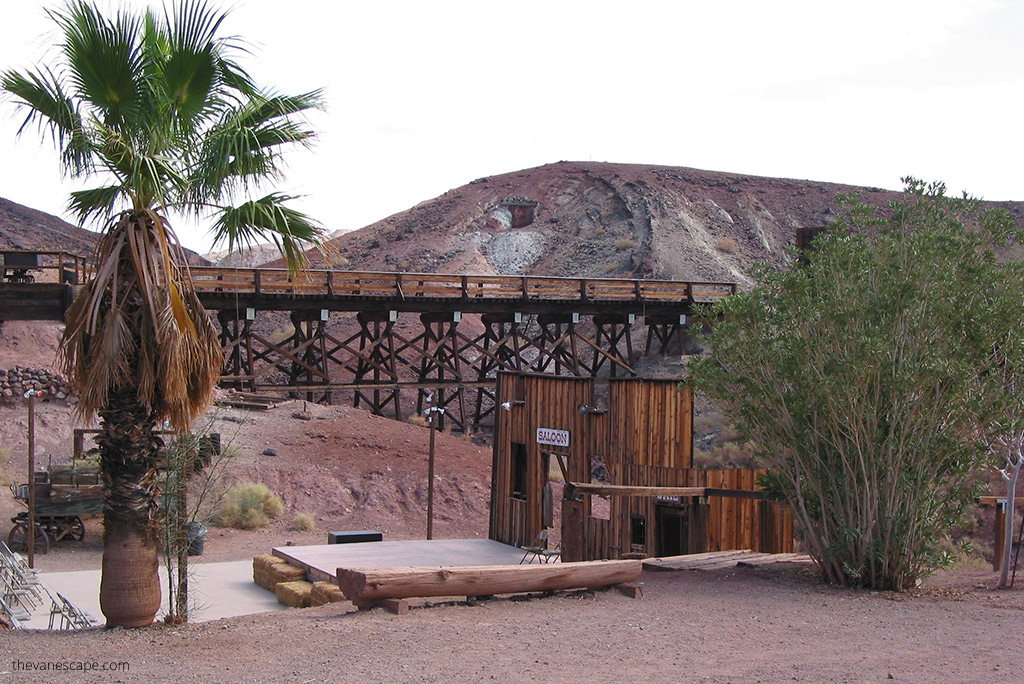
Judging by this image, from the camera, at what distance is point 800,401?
31.5 ft

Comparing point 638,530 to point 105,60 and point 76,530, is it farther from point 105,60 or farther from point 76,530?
point 76,530

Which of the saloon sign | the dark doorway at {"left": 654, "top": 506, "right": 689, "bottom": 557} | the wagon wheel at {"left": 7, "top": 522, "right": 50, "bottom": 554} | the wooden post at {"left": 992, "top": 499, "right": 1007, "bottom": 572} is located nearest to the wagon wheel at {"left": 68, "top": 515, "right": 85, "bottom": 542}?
the wagon wheel at {"left": 7, "top": 522, "right": 50, "bottom": 554}

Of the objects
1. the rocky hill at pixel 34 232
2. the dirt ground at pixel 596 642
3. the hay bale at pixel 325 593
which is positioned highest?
the rocky hill at pixel 34 232

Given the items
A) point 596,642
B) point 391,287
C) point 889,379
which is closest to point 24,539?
point 391,287

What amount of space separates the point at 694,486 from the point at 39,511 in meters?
11.9

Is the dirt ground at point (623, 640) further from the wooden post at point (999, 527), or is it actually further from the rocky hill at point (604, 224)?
the rocky hill at point (604, 224)

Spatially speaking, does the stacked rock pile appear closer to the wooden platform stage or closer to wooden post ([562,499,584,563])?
the wooden platform stage

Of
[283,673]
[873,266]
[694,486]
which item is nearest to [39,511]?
[694,486]

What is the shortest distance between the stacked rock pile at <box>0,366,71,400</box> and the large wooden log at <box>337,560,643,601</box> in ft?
68.0

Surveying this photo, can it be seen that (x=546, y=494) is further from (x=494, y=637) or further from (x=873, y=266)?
(x=494, y=637)

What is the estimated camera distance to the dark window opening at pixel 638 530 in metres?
13.1

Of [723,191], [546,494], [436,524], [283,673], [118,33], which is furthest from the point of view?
[723,191]

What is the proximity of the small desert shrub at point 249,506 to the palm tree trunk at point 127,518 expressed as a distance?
11.5m

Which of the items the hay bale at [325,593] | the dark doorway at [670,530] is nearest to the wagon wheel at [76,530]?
the hay bale at [325,593]
